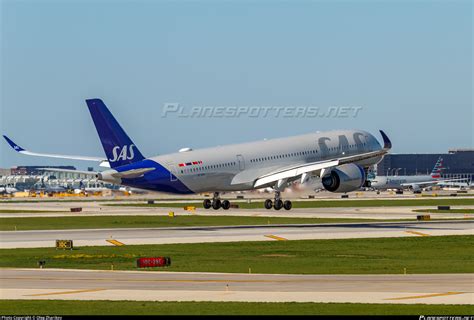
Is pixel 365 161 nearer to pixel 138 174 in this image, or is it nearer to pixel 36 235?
pixel 138 174

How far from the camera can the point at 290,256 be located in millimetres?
60844

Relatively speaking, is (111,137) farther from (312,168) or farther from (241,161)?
(312,168)

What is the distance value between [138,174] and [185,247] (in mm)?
22974

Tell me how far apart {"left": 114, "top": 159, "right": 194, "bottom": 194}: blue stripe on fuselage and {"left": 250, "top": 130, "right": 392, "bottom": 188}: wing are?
11.4m

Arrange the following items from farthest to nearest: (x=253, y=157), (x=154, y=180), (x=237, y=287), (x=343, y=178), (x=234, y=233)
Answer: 1. (x=253, y=157)
2. (x=343, y=178)
3. (x=154, y=180)
4. (x=234, y=233)
5. (x=237, y=287)

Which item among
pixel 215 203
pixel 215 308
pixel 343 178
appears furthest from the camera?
pixel 215 203

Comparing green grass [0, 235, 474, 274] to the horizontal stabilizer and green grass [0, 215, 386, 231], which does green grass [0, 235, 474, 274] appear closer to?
the horizontal stabilizer

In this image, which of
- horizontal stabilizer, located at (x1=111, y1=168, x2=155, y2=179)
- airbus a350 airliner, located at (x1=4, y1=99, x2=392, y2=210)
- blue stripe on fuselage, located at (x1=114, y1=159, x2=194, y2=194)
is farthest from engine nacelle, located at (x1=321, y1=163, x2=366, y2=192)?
horizontal stabilizer, located at (x1=111, y1=168, x2=155, y2=179)

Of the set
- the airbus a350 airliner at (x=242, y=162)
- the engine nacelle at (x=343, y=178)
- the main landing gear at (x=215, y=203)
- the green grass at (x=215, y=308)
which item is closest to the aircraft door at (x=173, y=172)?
the airbus a350 airliner at (x=242, y=162)

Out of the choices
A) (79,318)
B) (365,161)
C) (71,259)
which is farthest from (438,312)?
(365,161)

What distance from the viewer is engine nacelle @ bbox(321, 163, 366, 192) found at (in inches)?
3787

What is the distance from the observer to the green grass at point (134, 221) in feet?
316

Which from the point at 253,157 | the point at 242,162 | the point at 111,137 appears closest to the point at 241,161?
the point at 242,162

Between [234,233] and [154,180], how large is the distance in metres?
13.5
